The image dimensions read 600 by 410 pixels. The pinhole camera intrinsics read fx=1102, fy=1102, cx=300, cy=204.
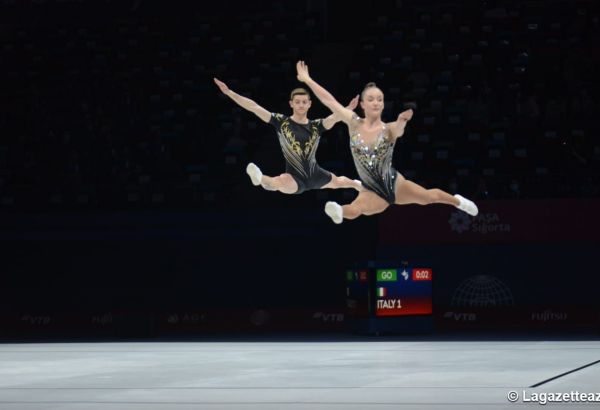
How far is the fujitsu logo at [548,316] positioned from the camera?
22.2 meters

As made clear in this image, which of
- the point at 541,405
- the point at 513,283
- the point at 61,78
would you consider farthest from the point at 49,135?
the point at 541,405

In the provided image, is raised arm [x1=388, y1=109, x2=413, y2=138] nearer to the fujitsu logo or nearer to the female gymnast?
the female gymnast

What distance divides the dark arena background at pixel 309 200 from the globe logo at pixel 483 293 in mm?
41

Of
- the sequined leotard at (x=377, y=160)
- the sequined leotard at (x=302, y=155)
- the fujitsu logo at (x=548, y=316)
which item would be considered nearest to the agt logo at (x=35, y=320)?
the fujitsu logo at (x=548, y=316)

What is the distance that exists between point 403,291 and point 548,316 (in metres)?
3.01

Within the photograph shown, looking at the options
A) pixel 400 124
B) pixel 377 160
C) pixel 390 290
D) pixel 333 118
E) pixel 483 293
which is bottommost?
pixel 483 293

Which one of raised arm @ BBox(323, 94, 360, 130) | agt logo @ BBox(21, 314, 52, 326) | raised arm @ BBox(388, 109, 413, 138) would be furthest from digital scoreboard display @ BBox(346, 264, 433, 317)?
raised arm @ BBox(388, 109, 413, 138)

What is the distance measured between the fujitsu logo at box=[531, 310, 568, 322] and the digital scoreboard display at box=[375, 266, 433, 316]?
217 centimetres

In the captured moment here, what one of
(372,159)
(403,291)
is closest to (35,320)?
(403,291)

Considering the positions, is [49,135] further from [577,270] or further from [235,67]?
[577,270]

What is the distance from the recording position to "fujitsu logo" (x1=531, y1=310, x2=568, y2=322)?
22.2 m

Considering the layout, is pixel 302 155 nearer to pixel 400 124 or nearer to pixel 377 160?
pixel 377 160

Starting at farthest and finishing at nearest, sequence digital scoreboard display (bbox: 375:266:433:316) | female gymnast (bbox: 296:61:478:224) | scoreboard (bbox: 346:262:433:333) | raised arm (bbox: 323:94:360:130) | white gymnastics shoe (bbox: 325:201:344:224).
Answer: digital scoreboard display (bbox: 375:266:433:316)
scoreboard (bbox: 346:262:433:333)
raised arm (bbox: 323:94:360:130)
white gymnastics shoe (bbox: 325:201:344:224)
female gymnast (bbox: 296:61:478:224)

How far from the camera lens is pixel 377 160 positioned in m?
9.70
